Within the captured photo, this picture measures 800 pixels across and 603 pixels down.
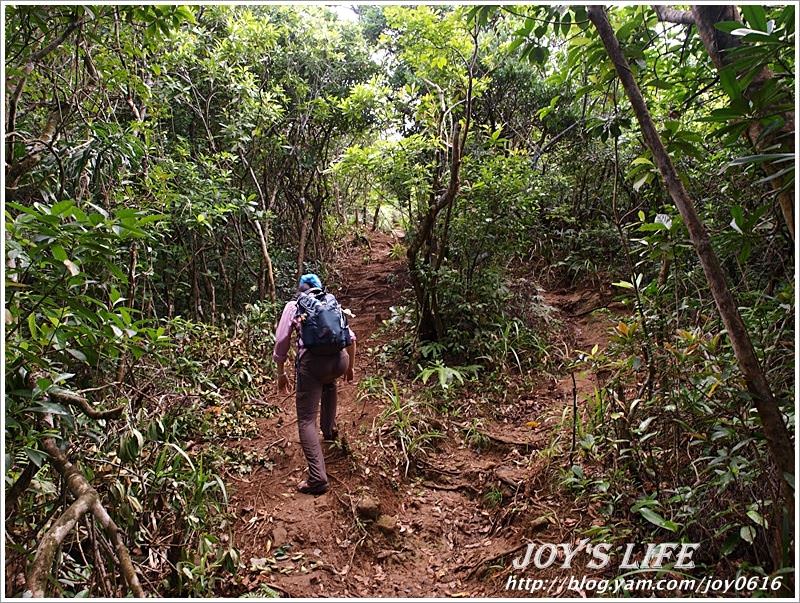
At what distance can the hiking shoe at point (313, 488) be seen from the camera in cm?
428

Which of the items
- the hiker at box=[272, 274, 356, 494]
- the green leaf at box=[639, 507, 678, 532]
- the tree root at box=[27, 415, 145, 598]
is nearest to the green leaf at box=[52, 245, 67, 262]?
the tree root at box=[27, 415, 145, 598]

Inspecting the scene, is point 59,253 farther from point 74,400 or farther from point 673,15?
point 673,15

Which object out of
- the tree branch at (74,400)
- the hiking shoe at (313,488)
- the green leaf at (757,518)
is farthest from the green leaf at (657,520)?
the tree branch at (74,400)

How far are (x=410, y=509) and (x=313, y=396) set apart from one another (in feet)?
4.20

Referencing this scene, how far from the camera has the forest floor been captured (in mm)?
3434

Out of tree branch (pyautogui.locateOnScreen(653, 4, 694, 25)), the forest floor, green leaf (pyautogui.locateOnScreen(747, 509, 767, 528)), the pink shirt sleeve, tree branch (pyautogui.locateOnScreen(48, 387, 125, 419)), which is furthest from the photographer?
the pink shirt sleeve

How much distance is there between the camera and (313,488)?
4289mm

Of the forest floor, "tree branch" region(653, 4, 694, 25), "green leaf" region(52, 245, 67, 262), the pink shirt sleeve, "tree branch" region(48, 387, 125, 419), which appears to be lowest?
the forest floor

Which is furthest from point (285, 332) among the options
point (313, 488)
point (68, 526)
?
point (68, 526)

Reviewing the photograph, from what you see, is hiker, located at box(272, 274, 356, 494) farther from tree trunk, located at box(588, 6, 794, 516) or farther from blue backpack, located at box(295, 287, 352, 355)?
tree trunk, located at box(588, 6, 794, 516)

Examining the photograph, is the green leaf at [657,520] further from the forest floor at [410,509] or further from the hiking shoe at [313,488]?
the hiking shoe at [313,488]

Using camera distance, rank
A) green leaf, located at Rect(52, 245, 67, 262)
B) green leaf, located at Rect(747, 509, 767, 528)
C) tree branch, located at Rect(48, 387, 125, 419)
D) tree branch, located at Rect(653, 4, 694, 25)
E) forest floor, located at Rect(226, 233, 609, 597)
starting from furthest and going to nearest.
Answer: forest floor, located at Rect(226, 233, 609, 597), tree branch, located at Rect(653, 4, 694, 25), green leaf, located at Rect(747, 509, 767, 528), tree branch, located at Rect(48, 387, 125, 419), green leaf, located at Rect(52, 245, 67, 262)

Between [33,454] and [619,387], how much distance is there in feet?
11.9

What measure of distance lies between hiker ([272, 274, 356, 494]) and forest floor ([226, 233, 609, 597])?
0.31m
